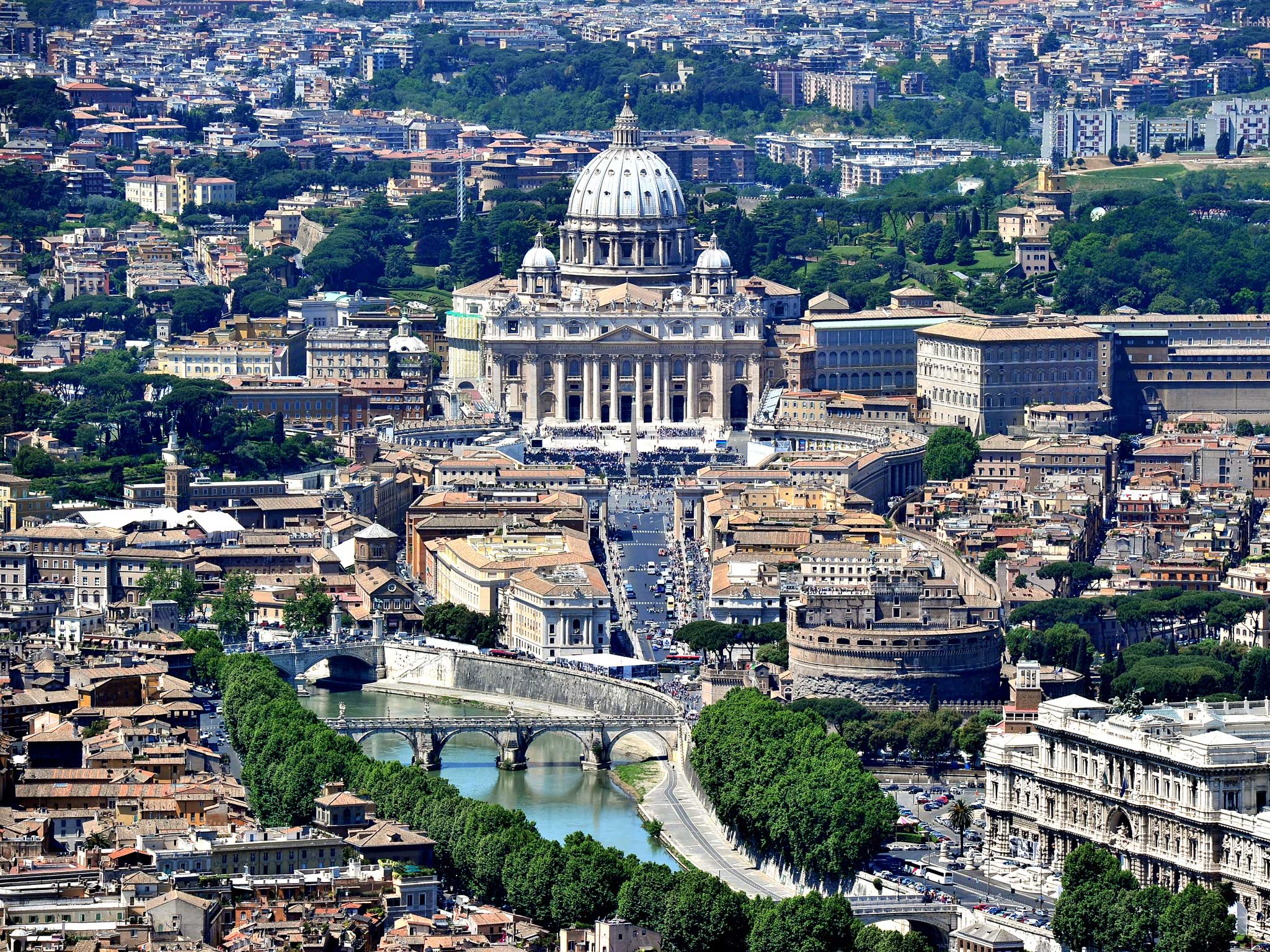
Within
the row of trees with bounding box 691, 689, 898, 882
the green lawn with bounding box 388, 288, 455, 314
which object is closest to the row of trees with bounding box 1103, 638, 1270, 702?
the row of trees with bounding box 691, 689, 898, 882

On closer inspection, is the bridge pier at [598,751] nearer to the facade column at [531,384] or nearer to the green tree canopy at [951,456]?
the green tree canopy at [951,456]

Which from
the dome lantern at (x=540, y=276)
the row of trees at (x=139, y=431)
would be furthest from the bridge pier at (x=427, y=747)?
the dome lantern at (x=540, y=276)

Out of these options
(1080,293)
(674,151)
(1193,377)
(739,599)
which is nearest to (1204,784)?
(739,599)

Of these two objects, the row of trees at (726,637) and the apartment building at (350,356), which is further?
the apartment building at (350,356)

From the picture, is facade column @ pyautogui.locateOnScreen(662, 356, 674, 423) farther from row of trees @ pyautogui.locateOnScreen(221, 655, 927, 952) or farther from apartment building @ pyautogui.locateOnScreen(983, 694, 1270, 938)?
apartment building @ pyautogui.locateOnScreen(983, 694, 1270, 938)

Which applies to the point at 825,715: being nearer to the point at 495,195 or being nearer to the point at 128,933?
the point at 128,933

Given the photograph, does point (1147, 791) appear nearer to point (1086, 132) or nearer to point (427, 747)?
point (427, 747)
